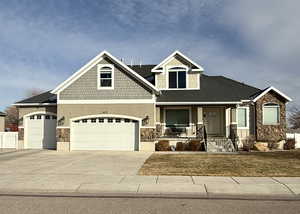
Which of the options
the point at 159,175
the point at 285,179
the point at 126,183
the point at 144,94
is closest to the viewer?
the point at 126,183

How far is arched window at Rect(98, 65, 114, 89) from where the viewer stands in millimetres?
19750

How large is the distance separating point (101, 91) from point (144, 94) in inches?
129

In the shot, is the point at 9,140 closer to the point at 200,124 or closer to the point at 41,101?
the point at 41,101

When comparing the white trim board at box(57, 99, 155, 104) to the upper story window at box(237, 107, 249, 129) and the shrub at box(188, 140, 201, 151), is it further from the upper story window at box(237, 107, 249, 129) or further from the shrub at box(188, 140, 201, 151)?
the upper story window at box(237, 107, 249, 129)

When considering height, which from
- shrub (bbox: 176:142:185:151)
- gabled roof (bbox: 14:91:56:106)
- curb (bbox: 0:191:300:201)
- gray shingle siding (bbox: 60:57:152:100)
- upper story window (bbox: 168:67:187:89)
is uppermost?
upper story window (bbox: 168:67:187:89)

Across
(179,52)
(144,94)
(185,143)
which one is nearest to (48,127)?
(144,94)

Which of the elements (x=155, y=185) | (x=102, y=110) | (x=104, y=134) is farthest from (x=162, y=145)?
(x=155, y=185)

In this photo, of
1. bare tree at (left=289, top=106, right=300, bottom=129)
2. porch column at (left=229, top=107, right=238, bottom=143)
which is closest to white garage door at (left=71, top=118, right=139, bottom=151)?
porch column at (left=229, top=107, right=238, bottom=143)

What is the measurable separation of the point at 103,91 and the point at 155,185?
1233 cm

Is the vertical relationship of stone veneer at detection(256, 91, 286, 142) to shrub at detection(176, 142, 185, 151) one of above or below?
above

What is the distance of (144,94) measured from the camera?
762 inches

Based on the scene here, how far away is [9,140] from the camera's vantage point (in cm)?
2169

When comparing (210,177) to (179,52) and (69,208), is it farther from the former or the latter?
(179,52)

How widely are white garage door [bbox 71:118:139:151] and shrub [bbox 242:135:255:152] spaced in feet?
27.9
